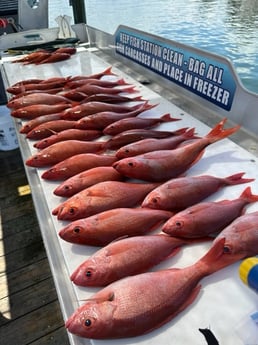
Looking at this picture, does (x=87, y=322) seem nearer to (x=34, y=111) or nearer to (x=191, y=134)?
(x=191, y=134)

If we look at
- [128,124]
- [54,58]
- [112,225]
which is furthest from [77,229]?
[54,58]

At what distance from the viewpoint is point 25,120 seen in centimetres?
197

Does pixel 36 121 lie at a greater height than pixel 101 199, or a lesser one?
greater

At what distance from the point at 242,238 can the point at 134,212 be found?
14.1 inches

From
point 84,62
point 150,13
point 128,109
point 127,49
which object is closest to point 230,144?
point 128,109

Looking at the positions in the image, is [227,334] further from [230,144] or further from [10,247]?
[10,247]

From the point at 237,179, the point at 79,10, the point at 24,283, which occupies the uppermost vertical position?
the point at 79,10

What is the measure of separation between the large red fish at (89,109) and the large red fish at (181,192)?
0.85 meters

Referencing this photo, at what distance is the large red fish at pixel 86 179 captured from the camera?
1241 millimetres

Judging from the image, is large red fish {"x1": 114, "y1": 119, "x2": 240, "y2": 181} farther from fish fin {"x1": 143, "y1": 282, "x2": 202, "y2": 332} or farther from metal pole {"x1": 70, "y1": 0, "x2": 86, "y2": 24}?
metal pole {"x1": 70, "y1": 0, "x2": 86, "y2": 24}

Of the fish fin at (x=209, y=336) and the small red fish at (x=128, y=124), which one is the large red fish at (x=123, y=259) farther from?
the small red fish at (x=128, y=124)

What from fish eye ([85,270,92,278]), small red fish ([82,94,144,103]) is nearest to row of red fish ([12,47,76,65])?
small red fish ([82,94,144,103])

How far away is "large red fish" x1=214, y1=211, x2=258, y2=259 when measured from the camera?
0.92 metres

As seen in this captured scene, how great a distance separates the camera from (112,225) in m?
1.03
